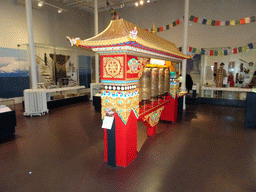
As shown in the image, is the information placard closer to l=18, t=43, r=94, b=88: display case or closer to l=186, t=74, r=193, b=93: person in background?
l=18, t=43, r=94, b=88: display case

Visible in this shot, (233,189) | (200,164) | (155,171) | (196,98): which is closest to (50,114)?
(155,171)

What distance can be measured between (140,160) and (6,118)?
10.9ft

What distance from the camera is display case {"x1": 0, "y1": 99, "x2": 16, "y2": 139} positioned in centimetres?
404

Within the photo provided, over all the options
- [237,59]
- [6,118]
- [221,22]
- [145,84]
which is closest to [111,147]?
[145,84]

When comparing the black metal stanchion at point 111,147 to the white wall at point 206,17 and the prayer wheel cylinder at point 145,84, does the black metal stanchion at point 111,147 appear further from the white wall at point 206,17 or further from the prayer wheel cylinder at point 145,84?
the white wall at point 206,17

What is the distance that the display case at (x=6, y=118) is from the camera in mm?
4035

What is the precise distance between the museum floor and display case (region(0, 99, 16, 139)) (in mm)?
251

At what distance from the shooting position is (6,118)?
13.5 ft

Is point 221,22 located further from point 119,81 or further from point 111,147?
point 111,147

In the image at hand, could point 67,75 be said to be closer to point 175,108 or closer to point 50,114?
point 50,114

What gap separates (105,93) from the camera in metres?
2.81

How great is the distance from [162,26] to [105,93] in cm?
857

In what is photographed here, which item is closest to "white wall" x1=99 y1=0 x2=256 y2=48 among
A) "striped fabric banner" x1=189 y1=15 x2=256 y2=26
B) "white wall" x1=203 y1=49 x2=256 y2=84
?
"striped fabric banner" x1=189 y1=15 x2=256 y2=26

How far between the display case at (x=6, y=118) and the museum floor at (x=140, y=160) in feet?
0.82
